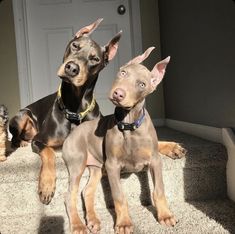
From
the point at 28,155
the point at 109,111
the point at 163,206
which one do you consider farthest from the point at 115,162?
the point at 109,111

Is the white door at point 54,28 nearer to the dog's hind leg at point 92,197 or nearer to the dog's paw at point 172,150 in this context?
the dog's paw at point 172,150

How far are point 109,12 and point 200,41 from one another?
1575 millimetres

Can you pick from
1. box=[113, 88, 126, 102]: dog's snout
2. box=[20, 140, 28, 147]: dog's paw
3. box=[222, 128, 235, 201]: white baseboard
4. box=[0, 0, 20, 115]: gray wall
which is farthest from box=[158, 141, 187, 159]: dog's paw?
box=[0, 0, 20, 115]: gray wall

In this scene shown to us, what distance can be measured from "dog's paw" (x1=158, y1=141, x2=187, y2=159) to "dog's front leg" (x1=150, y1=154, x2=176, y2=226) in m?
0.43

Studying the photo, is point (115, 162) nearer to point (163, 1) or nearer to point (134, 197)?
point (134, 197)

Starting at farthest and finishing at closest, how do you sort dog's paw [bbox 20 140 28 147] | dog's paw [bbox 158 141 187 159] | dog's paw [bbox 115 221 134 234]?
dog's paw [bbox 20 140 28 147] < dog's paw [bbox 158 141 187 159] < dog's paw [bbox 115 221 134 234]

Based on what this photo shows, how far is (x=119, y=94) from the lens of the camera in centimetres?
164

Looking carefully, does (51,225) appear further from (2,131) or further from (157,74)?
(157,74)

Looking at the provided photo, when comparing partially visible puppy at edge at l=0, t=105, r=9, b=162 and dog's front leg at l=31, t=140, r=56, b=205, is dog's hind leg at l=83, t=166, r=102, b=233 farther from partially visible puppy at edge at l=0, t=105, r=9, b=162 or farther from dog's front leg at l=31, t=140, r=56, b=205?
partially visible puppy at edge at l=0, t=105, r=9, b=162

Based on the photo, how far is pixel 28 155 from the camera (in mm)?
2631

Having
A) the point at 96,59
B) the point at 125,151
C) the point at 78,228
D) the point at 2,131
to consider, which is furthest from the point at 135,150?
the point at 2,131

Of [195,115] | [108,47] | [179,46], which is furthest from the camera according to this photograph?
[179,46]

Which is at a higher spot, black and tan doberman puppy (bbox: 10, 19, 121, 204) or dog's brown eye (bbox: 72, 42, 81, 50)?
dog's brown eye (bbox: 72, 42, 81, 50)

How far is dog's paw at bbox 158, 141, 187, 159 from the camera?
2347 mm
